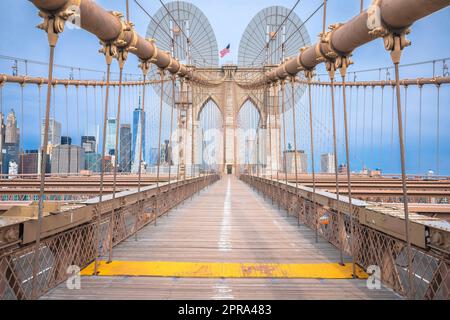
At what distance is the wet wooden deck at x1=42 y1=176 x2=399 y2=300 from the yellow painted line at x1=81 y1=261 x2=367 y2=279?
18cm

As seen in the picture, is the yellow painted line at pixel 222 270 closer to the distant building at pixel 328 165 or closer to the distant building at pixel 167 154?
the distant building at pixel 167 154

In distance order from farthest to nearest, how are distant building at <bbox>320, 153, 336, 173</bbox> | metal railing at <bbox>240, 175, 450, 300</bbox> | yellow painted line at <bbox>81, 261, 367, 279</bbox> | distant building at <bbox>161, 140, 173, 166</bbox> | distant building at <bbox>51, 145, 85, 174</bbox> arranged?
distant building at <bbox>320, 153, 336, 173</bbox>, distant building at <bbox>51, 145, 85, 174</bbox>, distant building at <bbox>161, 140, 173, 166</bbox>, yellow painted line at <bbox>81, 261, 367, 279</bbox>, metal railing at <bbox>240, 175, 450, 300</bbox>

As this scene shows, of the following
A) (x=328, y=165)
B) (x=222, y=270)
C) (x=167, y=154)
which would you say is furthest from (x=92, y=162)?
(x=222, y=270)

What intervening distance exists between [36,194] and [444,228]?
1535 centimetres

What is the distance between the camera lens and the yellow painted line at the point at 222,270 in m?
5.06

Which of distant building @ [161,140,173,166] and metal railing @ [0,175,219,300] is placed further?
distant building @ [161,140,173,166]

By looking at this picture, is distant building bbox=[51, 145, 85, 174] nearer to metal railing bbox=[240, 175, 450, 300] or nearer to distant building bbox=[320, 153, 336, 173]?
distant building bbox=[320, 153, 336, 173]

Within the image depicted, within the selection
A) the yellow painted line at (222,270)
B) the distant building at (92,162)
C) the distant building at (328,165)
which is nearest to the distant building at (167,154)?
the yellow painted line at (222,270)

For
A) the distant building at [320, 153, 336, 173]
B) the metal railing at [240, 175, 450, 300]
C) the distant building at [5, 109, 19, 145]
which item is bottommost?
the metal railing at [240, 175, 450, 300]

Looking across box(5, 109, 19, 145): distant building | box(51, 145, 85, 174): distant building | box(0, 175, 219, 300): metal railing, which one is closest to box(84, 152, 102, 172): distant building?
box(51, 145, 85, 174): distant building

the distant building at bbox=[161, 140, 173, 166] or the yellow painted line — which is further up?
the distant building at bbox=[161, 140, 173, 166]

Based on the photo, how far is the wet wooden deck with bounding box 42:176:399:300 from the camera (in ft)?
14.1

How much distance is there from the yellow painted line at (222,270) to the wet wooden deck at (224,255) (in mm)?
180
